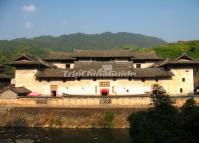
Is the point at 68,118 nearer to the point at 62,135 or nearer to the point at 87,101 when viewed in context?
the point at 87,101

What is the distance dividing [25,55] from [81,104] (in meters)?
13.7

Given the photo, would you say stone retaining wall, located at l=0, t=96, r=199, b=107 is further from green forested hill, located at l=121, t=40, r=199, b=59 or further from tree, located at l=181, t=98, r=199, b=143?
green forested hill, located at l=121, t=40, r=199, b=59

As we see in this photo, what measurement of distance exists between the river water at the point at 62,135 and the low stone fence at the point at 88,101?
562 cm

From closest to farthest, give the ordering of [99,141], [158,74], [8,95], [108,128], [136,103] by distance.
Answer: [99,141] → [108,128] → [136,103] → [8,95] → [158,74]

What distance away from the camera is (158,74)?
169 feet

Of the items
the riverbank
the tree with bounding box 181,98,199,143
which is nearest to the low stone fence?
the riverbank

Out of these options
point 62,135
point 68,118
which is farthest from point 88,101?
point 62,135

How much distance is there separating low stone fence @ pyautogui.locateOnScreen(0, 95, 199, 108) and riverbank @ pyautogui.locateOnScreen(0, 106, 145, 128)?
5.49 ft

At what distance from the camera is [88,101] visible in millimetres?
42625

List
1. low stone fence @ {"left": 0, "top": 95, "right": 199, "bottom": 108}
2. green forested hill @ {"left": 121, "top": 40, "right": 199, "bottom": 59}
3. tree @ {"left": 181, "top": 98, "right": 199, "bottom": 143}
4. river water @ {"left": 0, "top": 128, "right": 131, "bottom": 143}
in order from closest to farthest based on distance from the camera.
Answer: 1. tree @ {"left": 181, "top": 98, "right": 199, "bottom": 143}
2. river water @ {"left": 0, "top": 128, "right": 131, "bottom": 143}
3. low stone fence @ {"left": 0, "top": 95, "right": 199, "bottom": 108}
4. green forested hill @ {"left": 121, "top": 40, "right": 199, "bottom": 59}

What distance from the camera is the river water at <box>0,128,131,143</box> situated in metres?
31.5

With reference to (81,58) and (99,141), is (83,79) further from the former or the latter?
(99,141)

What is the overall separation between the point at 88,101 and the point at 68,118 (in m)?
4.06

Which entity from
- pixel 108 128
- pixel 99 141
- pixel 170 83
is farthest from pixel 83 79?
pixel 99 141
